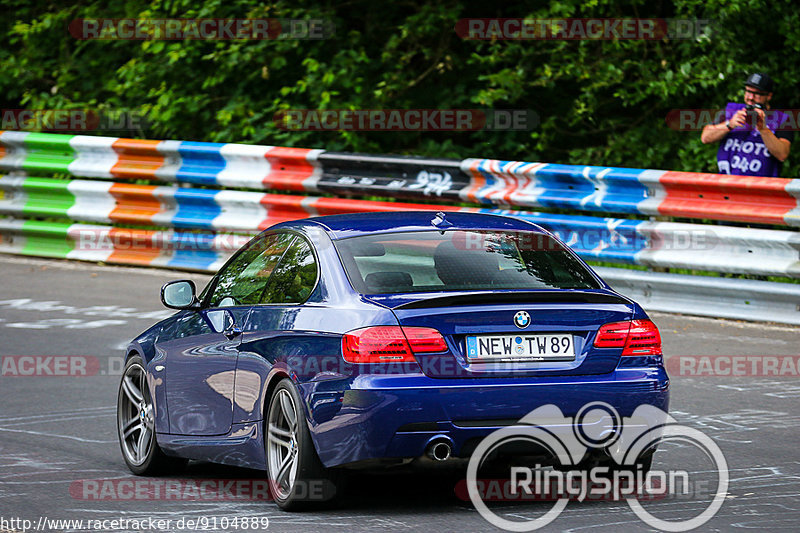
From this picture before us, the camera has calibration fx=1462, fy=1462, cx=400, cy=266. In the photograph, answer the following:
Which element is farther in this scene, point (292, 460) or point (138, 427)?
point (138, 427)

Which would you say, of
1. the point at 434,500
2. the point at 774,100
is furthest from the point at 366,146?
the point at 434,500

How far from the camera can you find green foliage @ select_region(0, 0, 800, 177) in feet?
47.4

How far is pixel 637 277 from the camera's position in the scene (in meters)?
12.4

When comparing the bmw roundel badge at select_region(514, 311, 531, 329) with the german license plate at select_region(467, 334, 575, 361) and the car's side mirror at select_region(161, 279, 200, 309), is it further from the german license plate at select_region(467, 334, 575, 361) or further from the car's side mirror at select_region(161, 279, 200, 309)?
the car's side mirror at select_region(161, 279, 200, 309)

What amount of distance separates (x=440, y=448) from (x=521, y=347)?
0.54m

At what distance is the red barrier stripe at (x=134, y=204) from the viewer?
15.7m

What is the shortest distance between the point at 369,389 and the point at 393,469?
0.37 m

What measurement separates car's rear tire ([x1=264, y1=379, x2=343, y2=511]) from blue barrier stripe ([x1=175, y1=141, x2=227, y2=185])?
907 centimetres

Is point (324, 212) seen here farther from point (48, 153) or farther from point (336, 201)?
point (48, 153)

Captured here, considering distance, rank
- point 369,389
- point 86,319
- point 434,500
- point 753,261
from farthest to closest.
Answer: point 86,319 → point 753,261 → point 434,500 → point 369,389

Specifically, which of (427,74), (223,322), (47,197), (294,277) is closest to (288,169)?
(427,74)

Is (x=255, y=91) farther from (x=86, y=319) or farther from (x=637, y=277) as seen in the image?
(x=637, y=277)

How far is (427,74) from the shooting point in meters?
16.6

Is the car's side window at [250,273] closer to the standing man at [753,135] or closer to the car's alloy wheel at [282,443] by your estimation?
the car's alloy wheel at [282,443]
